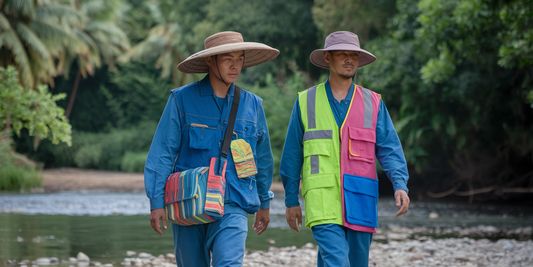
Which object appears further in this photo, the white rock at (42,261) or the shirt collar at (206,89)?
the white rock at (42,261)

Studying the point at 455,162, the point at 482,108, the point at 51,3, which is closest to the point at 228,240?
the point at 482,108

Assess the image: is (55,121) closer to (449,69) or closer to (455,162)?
(449,69)

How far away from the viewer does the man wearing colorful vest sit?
3.94 meters

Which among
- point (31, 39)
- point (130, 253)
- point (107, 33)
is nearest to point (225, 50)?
point (130, 253)

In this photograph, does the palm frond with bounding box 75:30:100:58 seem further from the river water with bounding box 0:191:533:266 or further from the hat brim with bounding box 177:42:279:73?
the hat brim with bounding box 177:42:279:73

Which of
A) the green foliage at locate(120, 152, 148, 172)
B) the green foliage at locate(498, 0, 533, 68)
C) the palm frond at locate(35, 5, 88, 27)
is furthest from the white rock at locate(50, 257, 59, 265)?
the green foliage at locate(120, 152, 148, 172)

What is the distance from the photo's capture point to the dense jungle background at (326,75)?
11.4 meters

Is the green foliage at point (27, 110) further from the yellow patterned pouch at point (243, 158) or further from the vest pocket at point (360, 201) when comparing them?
the vest pocket at point (360, 201)

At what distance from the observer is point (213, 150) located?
3.79 metres

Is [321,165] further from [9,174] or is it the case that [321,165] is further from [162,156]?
[9,174]

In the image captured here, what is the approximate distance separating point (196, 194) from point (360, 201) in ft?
3.61

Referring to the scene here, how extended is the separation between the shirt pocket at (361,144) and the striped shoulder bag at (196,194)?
0.87m

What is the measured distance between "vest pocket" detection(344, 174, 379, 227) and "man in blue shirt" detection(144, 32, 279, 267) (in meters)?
0.55

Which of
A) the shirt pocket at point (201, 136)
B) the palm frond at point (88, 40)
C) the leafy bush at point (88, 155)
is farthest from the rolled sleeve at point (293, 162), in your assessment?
the palm frond at point (88, 40)
